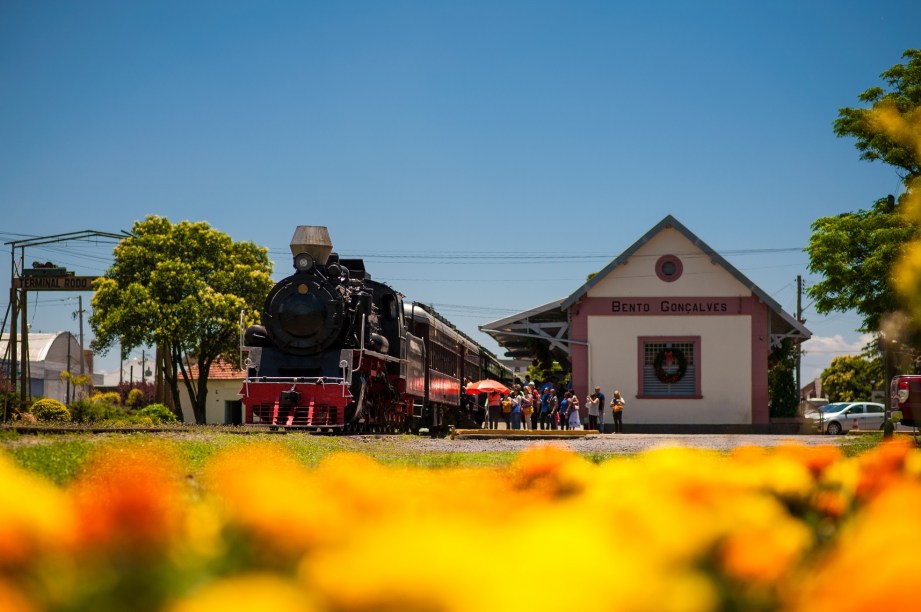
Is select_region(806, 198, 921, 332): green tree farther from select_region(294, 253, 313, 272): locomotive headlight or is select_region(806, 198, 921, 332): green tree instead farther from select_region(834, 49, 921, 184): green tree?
select_region(294, 253, 313, 272): locomotive headlight

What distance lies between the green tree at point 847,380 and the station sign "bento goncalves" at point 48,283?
80.4 m

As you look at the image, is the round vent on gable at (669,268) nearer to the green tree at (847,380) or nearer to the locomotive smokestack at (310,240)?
the locomotive smokestack at (310,240)

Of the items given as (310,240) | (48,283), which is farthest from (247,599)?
(48,283)

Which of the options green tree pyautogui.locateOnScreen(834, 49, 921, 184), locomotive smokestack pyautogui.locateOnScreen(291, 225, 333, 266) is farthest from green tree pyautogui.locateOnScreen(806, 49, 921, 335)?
locomotive smokestack pyautogui.locateOnScreen(291, 225, 333, 266)

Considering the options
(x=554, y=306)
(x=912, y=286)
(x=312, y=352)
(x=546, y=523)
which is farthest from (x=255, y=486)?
(x=554, y=306)

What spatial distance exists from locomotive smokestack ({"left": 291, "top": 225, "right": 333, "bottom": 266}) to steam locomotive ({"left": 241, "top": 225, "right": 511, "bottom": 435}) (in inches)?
1.0

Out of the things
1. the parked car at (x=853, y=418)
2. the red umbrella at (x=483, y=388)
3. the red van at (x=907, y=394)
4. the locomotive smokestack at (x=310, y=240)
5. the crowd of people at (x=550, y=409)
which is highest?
the locomotive smokestack at (x=310, y=240)

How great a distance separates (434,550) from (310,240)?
23.1 metres

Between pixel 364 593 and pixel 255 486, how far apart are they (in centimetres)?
46

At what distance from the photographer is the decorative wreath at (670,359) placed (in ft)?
104

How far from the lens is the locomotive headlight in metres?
22.0

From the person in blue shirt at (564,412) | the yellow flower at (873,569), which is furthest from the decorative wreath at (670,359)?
the yellow flower at (873,569)

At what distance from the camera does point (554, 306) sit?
1302 inches

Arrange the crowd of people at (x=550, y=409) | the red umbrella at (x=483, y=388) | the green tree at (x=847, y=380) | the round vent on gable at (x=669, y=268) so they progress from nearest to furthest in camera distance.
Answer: the crowd of people at (x=550, y=409) < the round vent on gable at (x=669, y=268) < the red umbrella at (x=483, y=388) < the green tree at (x=847, y=380)
